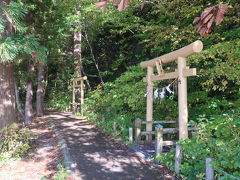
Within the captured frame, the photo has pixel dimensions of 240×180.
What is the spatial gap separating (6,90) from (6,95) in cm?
15

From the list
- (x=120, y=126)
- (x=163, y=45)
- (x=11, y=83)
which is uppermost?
(x=163, y=45)

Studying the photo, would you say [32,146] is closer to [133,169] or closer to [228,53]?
[133,169]

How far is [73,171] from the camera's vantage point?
4.66m

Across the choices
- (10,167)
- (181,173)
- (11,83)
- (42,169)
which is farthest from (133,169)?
(11,83)

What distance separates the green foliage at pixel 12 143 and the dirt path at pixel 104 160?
130 cm

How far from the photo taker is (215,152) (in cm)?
384

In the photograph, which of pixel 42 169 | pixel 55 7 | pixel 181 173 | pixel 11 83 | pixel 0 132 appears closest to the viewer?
pixel 181 173

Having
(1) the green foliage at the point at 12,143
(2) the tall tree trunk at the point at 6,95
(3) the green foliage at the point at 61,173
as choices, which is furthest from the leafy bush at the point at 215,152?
(2) the tall tree trunk at the point at 6,95

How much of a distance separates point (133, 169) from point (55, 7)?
29.4 feet

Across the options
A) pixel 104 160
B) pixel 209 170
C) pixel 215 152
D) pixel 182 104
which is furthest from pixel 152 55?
pixel 209 170

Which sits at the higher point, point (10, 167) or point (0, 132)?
point (0, 132)

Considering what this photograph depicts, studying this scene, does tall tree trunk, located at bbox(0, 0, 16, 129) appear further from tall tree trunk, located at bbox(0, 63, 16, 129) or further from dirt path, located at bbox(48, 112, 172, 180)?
dirt path, located at bbox(48, 112, 172, 180)

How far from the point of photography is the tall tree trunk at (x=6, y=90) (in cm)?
661

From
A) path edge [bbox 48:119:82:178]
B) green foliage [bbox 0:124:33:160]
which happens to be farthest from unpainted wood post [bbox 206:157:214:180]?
green foliage [bbox 0:124:33:160]
